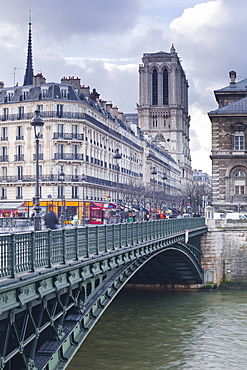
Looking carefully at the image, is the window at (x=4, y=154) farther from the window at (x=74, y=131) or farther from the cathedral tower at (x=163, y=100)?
the cathedral tower at (x=163, y=100)

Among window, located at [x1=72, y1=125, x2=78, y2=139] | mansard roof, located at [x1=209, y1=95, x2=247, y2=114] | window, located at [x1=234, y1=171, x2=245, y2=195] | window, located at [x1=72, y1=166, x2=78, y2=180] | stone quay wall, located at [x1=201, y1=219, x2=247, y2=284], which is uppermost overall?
mansard roof, located at [x1=209, y1=95, x2=247, y2=114]

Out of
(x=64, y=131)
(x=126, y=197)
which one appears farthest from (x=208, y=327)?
(x=126, y=197)

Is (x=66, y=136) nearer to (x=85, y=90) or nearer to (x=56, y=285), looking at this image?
(x=85, y=90)

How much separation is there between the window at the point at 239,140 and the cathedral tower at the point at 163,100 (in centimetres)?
9630

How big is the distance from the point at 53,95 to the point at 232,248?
75.2ft

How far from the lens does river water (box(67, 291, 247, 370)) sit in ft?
83.5

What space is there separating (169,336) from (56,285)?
1716cm

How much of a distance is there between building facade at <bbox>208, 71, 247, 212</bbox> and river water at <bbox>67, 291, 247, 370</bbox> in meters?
17.8

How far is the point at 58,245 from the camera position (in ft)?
50.2

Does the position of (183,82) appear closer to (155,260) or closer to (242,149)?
(242,149)

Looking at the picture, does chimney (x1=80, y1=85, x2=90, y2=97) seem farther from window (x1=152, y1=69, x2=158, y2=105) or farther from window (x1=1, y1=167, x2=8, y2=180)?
window (x1=152, y1=69, x2=158, y2=105)

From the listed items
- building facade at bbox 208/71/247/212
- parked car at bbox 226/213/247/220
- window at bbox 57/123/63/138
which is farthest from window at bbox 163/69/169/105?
parked car at bbox 226/213/247/220

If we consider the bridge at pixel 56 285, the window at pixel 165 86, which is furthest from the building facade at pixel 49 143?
the window at pixel 165 86

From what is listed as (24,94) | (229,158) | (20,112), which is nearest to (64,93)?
(24,94)
